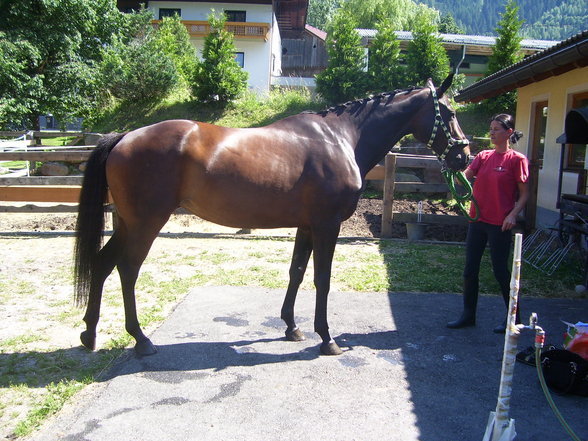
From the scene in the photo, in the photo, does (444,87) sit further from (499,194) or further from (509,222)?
(509,222)

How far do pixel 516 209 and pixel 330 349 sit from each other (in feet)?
5.91

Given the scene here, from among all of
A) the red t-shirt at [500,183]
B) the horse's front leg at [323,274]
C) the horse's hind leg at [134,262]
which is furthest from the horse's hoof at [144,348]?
the red t-shirt at [500,183]

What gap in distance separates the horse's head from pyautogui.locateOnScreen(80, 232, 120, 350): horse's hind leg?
2608 mm

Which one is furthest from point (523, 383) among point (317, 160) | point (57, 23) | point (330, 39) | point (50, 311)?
point (57, 23)

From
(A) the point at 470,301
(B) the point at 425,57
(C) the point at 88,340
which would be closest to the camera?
(C) the point at 88,340

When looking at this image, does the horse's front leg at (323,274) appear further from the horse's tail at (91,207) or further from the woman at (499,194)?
the horse's tail at (91,207)

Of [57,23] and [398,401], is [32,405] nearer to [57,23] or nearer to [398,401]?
[398,401]

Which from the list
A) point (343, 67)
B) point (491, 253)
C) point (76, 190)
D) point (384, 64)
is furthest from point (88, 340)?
point (384, 64)

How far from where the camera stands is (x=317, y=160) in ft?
11.8

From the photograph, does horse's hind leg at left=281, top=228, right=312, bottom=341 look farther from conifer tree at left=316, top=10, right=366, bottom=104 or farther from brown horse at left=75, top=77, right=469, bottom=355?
conifer tree at left=316, top=10, right=366, bottom=104

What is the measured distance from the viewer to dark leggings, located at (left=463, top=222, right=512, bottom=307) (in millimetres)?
3939

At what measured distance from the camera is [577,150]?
8.11 metres

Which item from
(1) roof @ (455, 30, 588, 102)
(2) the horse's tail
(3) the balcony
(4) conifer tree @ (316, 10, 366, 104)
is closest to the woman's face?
(1) roof @ (455, 30, 588, 102)

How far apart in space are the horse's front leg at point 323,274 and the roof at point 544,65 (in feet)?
13.7
